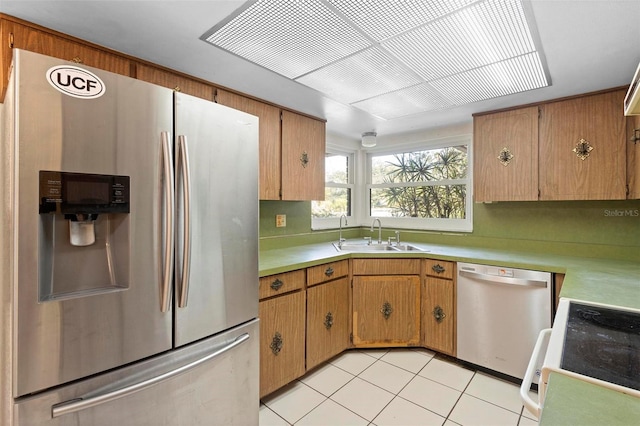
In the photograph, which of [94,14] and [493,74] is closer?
[94,14]

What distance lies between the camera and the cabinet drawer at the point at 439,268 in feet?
7.68

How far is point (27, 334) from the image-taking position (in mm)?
881

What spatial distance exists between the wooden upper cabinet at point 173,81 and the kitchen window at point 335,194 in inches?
61.9

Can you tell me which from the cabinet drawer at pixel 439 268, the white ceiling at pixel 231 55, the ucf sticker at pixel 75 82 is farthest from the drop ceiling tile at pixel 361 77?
the cabinet drawer at pixel 439 268

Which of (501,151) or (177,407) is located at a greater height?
(501,151)

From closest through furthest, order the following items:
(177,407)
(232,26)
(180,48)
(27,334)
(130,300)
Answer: (27,334) → (130,300) → (177,407) → (232,26) → (180,48)

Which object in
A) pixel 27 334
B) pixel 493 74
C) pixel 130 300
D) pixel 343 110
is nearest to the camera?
pixel 27 334

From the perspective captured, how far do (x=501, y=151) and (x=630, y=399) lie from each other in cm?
223

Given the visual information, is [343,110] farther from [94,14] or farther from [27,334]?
[27,334]

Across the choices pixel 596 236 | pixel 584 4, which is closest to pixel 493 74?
pixel 584 4

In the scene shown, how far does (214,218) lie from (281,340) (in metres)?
1.06

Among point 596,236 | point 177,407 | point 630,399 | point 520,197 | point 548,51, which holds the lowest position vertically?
point 177,407

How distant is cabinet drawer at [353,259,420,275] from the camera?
2.48 metres
